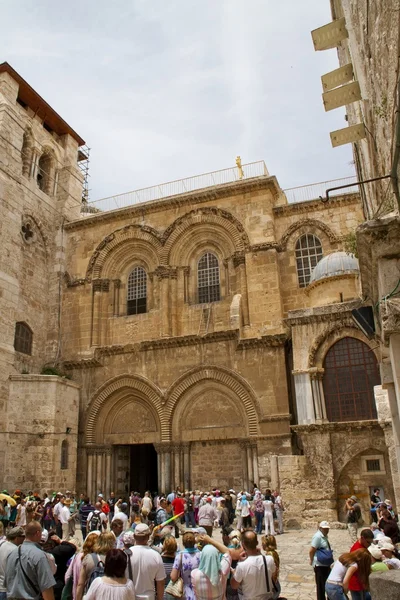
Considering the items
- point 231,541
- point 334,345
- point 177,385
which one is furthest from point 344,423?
point 231,541

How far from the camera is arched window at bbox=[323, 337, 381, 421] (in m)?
16.3

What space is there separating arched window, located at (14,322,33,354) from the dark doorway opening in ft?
20.8

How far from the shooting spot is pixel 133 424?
2067cm

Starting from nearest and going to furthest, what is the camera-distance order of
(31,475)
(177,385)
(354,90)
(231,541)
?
(231,541) → (354,90) → (31,475) → (177,385)

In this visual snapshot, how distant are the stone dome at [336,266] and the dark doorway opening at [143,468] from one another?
434 inches

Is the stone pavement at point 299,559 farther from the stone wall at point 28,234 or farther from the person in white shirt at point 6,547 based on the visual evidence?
the stone wall at point 28,234

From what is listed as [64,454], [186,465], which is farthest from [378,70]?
[64,454]

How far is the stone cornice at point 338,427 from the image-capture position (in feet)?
51.5

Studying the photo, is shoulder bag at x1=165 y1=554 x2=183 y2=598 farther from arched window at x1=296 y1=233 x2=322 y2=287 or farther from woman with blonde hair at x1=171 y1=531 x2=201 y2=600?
arched window at x1=296 y1=233 x2=322 y2=287

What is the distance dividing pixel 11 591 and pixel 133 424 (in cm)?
1625

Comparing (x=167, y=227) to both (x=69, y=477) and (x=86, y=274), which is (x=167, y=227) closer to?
(x=86, y=274)

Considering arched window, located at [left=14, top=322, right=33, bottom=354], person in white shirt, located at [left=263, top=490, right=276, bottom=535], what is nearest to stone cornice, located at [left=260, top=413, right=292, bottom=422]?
person in white shirt, located at [left=263, top=490, right=276, bottom=535]

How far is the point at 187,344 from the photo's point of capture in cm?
2023

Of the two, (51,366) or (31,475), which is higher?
(51,366)
